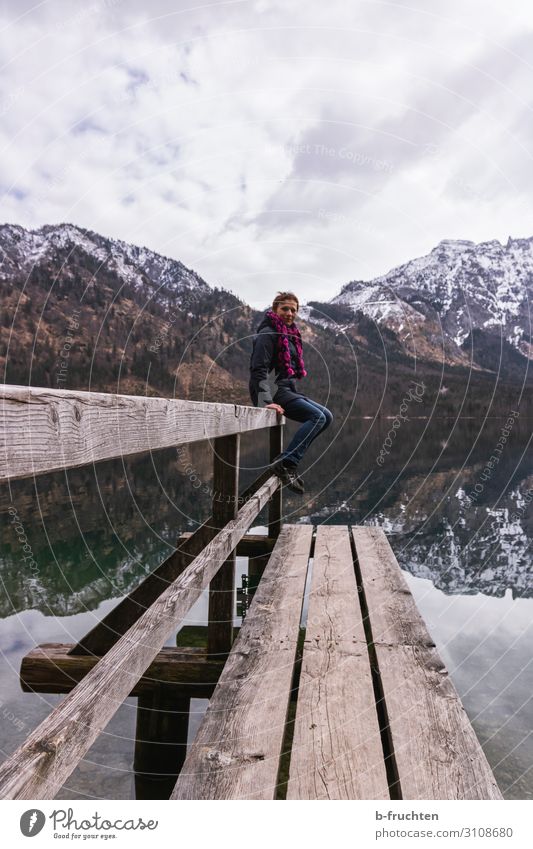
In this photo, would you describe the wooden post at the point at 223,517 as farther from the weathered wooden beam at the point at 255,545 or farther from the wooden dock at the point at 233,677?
the weathered wooden beam at the point at 255,545

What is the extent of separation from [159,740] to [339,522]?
9.89 metres

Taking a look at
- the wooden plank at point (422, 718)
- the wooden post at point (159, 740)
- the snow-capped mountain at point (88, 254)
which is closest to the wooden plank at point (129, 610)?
the wooden post at point (159, 740)

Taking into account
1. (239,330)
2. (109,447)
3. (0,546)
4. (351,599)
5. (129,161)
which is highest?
(239,330)

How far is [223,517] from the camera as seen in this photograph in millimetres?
3453

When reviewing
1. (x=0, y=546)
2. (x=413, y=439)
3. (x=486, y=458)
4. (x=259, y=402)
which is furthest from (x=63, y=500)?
(x=413, y=439)

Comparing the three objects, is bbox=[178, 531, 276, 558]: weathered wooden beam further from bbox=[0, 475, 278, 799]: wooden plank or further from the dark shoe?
bbox=[0, 475, 278, 799]: wooden plank

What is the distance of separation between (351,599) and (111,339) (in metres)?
79.6

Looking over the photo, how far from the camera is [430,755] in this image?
1662mm

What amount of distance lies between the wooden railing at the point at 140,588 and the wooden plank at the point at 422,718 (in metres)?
0.91

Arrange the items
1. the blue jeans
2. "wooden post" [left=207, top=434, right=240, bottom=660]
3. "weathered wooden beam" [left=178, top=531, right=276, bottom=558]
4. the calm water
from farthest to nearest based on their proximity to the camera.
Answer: "weathered wooden beam" [left=178, top=531, right=276, bottom=558] < the blue jeans < the calm water < "wooden post" [left=207, top=434, right=240, bottom=660]

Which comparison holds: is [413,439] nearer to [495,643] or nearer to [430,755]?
[495,643]

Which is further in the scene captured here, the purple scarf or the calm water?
the purple scarf

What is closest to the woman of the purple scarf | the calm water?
the purple scarf
